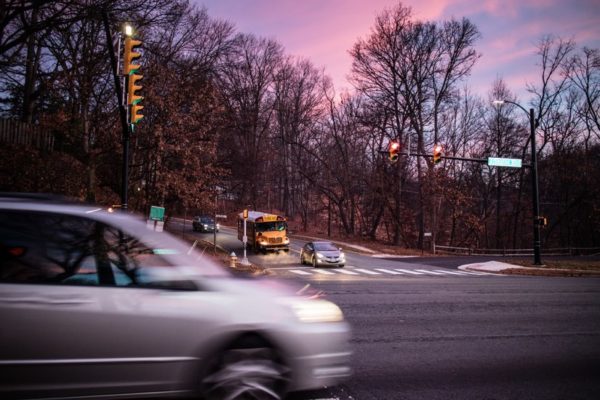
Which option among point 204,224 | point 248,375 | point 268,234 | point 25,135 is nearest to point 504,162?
point 268,234

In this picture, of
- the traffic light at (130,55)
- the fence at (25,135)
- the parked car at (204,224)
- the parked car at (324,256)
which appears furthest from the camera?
the parked car at (204,224)

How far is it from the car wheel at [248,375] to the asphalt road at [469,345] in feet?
2.46

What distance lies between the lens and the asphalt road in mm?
5156

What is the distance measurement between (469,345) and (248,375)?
4.54 meters

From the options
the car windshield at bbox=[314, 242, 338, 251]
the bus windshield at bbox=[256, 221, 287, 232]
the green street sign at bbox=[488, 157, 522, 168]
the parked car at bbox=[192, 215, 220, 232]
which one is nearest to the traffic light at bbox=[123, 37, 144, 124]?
the car windshield at bbox=[314, 242, 338, 251]

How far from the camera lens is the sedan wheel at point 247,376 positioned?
3826 millimetres

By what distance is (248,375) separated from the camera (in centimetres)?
389

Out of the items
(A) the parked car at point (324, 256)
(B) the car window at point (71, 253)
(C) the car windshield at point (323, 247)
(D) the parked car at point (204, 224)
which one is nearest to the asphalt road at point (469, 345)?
(B) the car window at point (71, 253)

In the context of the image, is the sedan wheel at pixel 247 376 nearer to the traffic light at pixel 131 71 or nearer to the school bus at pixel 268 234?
the traffic light at pixel 131 71

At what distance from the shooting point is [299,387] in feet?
13.4

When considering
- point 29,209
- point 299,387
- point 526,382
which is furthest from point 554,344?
point 29,209

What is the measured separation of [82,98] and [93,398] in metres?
18.6

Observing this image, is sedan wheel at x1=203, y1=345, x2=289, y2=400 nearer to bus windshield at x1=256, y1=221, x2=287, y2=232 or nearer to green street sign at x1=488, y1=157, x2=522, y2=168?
green street sign at x1=488, y1=157, x2=522, y2=168

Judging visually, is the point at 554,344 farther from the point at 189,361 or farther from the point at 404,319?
the point at 189,361
